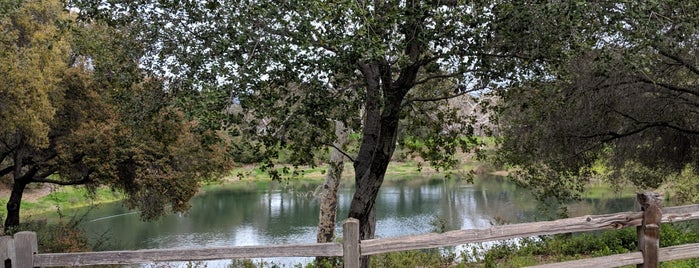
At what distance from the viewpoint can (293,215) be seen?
29969 mm

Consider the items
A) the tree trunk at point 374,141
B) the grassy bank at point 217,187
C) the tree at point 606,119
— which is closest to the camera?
the tree trunk at point 374,141

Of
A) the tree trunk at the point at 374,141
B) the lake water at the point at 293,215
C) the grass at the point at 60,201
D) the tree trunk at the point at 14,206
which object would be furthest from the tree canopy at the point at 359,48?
the grass at the point at 60,201

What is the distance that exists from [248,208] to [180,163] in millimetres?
15165

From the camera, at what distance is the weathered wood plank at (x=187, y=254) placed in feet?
18.4

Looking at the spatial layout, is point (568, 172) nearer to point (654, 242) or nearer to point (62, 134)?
point (654, 242)

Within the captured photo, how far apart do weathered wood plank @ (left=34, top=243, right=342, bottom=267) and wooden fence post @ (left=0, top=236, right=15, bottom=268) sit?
22 cm

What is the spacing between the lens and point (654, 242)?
6238 mm

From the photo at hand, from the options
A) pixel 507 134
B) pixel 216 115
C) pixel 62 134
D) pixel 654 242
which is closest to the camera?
pixel 654 242

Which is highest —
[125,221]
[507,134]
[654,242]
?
[507,134]

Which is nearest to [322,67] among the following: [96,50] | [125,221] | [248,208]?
[96,50]

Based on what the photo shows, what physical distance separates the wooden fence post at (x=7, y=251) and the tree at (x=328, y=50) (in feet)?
8.34

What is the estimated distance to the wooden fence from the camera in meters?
5.62

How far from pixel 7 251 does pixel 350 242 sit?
131 inches

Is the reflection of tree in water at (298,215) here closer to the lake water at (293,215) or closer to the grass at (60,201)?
the lake water at (293,215)
